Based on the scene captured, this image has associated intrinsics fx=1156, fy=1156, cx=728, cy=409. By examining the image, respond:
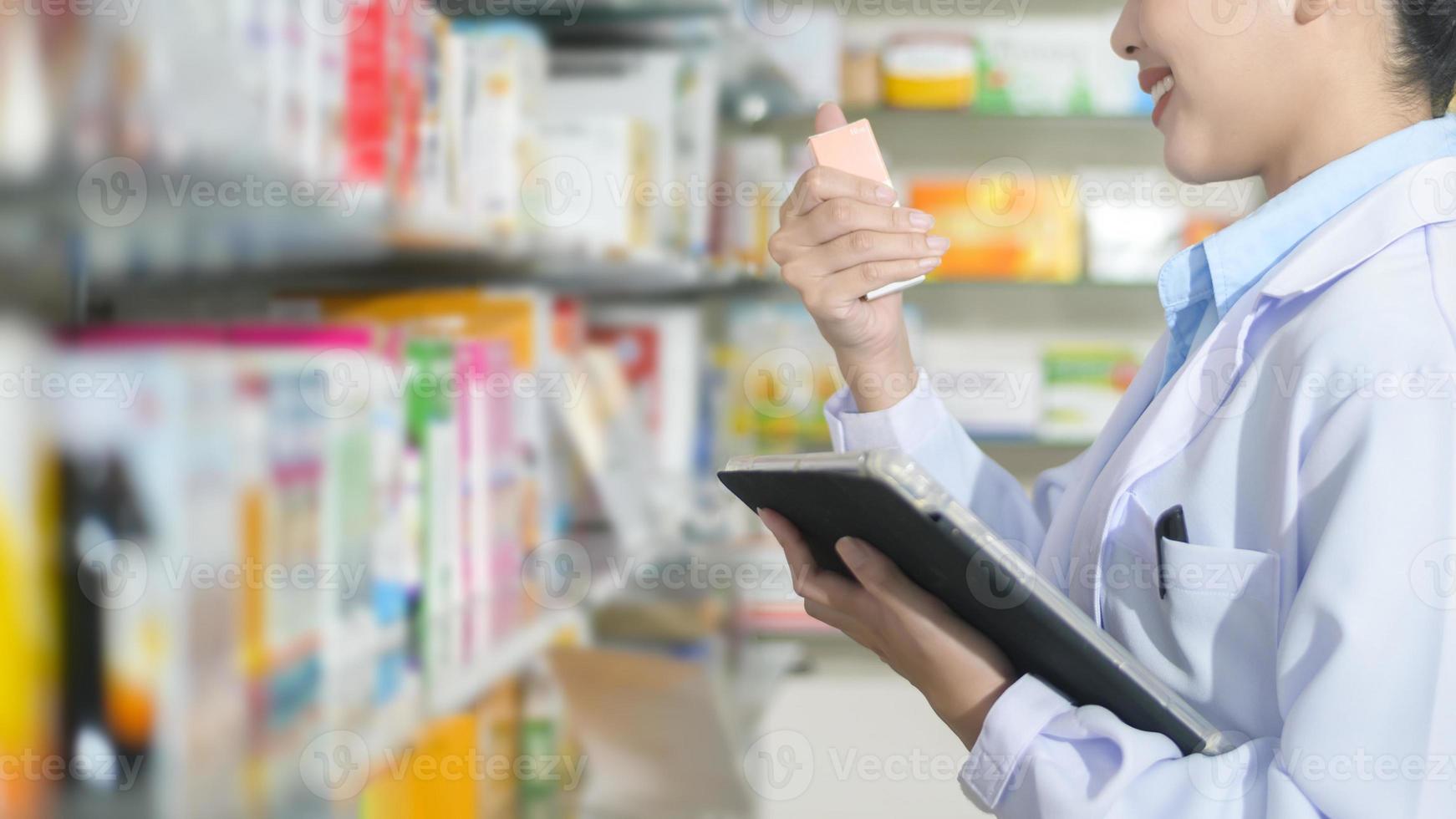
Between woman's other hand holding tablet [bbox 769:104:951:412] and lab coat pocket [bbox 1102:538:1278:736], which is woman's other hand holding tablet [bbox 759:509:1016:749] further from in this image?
woman's other hand holding tablet [bbox 769:104:951:412]

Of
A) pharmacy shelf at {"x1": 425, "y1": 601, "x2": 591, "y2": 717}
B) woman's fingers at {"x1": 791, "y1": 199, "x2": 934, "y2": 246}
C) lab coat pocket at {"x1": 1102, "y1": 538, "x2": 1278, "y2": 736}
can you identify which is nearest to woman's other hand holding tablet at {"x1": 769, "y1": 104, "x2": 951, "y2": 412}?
woman's fingers at {"x1": 791, "y1": 199, "x2": 934, "y2": 246}

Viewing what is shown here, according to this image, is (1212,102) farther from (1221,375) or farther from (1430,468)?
(1430,468)

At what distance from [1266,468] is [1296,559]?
0.06 meters

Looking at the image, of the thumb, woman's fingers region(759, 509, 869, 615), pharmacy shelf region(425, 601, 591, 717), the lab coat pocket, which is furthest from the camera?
pharmacy shelf region(425, 601, 591, 717)

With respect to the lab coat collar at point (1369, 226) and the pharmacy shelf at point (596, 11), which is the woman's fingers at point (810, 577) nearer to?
the lab coat collar at point (1369, 226)

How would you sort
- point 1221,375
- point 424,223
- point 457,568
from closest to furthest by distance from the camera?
point 1221,375, point 424,223, point 457,568

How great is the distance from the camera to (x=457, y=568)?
1.36 metres

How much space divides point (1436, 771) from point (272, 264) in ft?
4.26

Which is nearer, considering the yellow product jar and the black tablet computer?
the black tablet computer

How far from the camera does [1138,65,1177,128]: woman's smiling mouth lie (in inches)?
36.3

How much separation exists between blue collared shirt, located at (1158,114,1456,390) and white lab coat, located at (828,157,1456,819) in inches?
2.1

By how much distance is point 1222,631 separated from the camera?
758mm

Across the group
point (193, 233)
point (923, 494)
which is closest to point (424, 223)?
point (193, 233)

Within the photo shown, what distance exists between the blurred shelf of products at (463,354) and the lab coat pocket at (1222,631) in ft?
2.07
